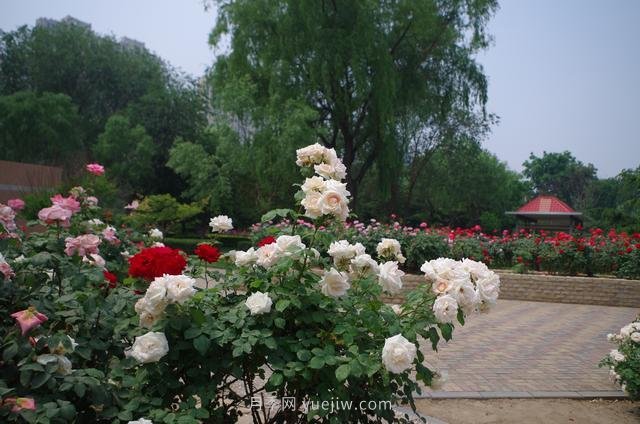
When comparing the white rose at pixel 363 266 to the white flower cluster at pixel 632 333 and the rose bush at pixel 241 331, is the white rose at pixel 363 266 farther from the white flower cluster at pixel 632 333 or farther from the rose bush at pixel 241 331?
the white flower cluster at pixel 632 333

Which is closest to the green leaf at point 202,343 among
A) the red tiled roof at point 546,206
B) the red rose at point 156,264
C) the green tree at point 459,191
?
the red rose at point 156,264

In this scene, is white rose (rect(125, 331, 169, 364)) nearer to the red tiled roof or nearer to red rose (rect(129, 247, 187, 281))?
red rose (rect(129, 247, 187, 281))

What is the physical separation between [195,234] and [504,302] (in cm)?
2517

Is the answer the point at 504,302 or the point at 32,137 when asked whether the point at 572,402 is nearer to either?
the point at 504,302

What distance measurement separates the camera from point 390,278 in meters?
2.44

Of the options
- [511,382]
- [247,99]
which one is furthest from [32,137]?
[511,382]

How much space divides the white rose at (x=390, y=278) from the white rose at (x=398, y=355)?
451mm

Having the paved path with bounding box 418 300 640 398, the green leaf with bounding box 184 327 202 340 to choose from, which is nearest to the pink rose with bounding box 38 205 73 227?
the green leaf with bounding box 184 327 202 340

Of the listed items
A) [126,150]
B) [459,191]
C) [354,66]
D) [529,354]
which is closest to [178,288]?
[529,354]

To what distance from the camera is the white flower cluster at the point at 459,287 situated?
83.3 inches

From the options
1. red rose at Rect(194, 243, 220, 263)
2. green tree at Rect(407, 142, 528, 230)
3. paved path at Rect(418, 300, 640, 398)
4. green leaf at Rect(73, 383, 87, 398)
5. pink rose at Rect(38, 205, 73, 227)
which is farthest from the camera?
green tree at Rect(407, 142, 528, 230)

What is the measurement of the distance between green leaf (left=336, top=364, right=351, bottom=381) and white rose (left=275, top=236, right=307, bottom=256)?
55 cm

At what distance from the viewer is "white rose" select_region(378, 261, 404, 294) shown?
2443mm

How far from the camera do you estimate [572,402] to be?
4.88 meters
